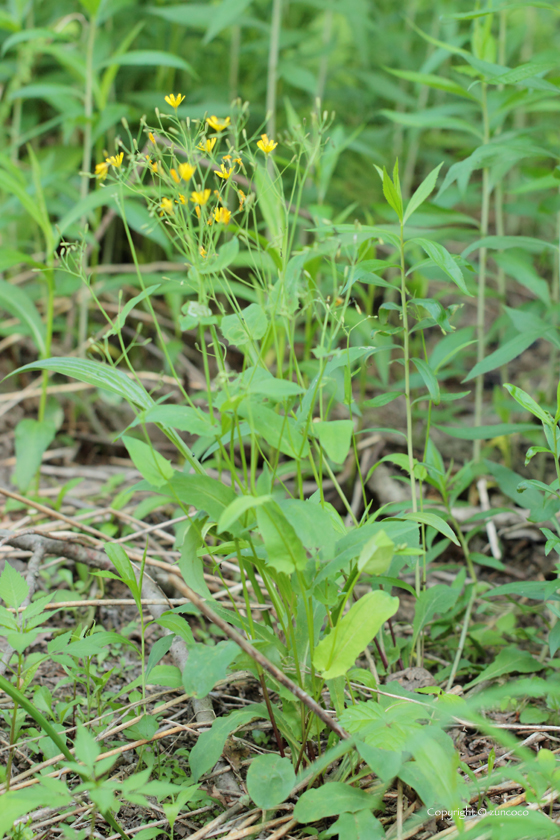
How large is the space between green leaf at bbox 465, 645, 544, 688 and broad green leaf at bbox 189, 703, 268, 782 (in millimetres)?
444

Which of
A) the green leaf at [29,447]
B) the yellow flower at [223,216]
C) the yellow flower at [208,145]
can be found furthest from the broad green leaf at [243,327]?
the green leaf at [29,447]

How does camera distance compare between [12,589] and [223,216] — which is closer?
[223,216]

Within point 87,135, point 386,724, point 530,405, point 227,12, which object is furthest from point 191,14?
point 386,724

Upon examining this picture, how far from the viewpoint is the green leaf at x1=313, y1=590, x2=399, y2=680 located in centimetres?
76

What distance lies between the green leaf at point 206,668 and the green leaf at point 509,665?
54 cm

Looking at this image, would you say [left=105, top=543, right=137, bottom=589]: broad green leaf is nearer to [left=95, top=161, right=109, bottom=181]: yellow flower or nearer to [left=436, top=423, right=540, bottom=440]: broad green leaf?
[left=95, top=161, right=109, bottom=181]: yellow flower

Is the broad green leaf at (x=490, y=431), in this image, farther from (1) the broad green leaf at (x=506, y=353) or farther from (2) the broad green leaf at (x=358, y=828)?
(2) the broad green leaf at (x=358, y=828)

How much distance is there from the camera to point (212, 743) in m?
0.81

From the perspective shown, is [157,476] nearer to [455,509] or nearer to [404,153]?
[455,509]

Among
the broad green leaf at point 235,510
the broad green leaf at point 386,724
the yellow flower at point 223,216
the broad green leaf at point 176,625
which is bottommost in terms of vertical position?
the broad green leaf at point 386,724

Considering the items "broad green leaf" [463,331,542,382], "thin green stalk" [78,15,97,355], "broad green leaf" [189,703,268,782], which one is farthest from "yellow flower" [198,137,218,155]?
"thin green stalk" [78,15,97,355]

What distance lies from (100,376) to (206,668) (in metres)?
0.42

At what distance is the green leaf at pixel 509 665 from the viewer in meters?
1.07

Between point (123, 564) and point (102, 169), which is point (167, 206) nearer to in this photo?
point (102, 169)
